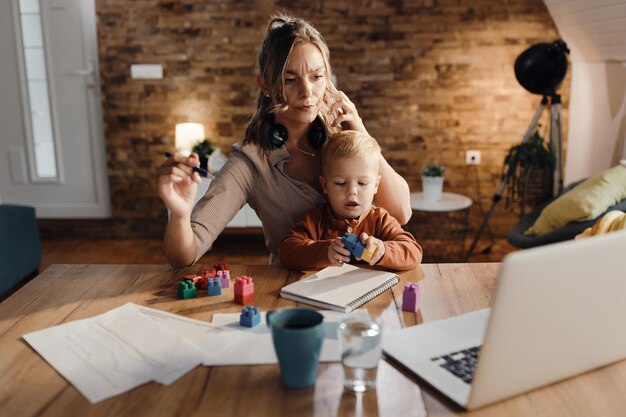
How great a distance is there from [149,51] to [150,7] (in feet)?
0.94

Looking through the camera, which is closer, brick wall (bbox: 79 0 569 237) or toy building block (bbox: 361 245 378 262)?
toy building block (bbox: 361 245 378 262)

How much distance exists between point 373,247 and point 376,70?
2.97 meters

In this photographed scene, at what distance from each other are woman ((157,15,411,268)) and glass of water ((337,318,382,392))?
702 mm

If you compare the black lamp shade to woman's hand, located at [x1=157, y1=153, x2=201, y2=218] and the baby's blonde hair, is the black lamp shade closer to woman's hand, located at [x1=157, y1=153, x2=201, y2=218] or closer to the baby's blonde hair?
the baby's blonde hair

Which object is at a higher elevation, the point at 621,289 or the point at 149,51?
the point at 149,51

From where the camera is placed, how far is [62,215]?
173 inches

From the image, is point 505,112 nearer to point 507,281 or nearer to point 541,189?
point 541,189

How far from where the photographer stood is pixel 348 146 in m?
1.47

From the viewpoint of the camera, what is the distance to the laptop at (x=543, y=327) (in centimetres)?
71

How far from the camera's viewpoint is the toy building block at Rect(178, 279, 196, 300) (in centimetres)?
119

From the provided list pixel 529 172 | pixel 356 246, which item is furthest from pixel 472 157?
pixel 356 246

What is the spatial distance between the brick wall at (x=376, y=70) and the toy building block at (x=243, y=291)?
9.93 ft

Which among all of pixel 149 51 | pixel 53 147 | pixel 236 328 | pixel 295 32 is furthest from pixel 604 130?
pixel 53 147

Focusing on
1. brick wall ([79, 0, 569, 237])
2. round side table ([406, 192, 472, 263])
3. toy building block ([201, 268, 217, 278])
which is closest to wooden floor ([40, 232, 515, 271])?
round side table ([406, 192, 472, 263])
